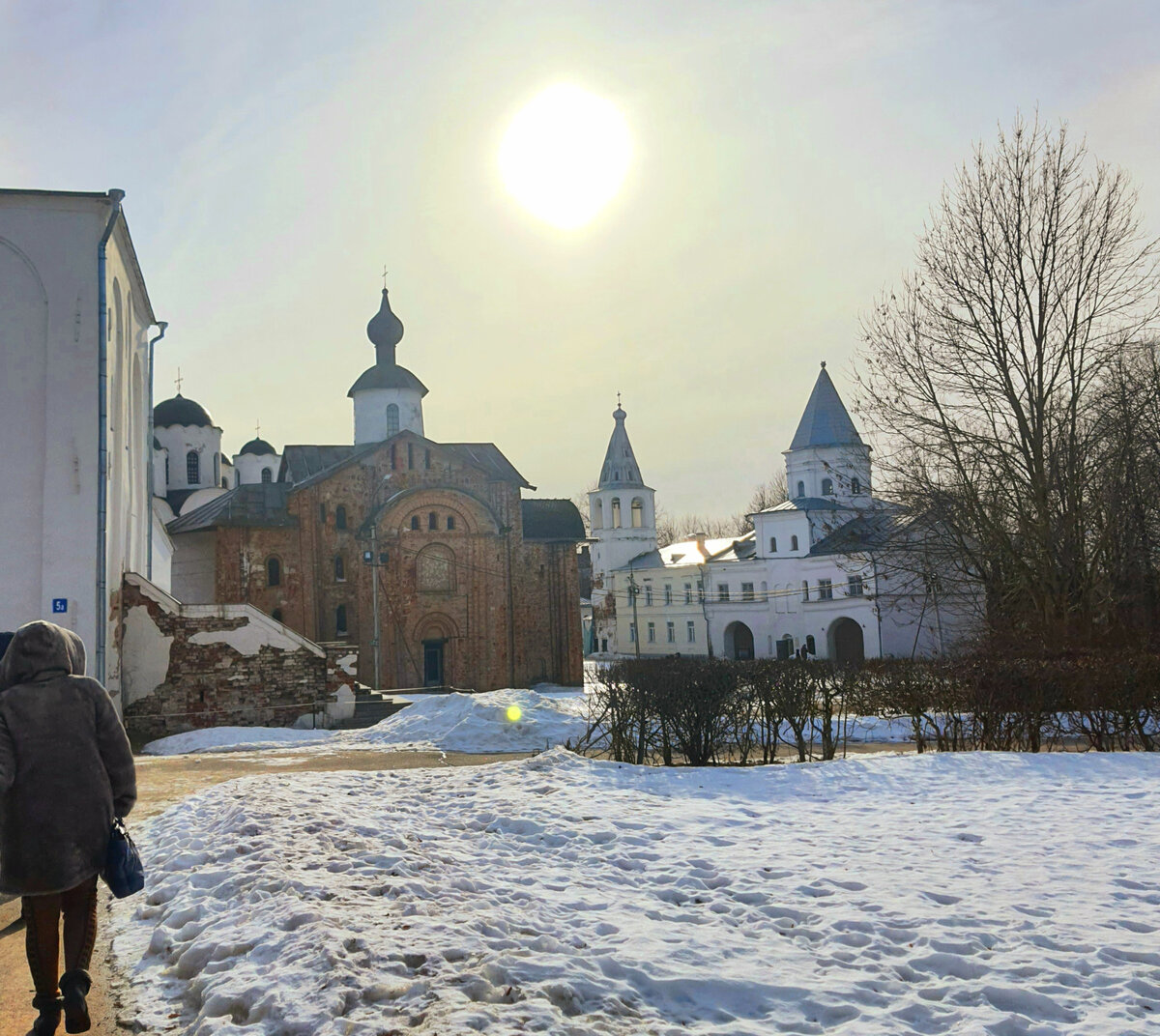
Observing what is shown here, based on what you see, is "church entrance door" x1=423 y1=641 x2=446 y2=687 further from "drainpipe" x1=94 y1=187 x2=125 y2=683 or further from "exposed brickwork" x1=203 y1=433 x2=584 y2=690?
"drainpipe" x1=94 y1=187 x2=125 y2=683

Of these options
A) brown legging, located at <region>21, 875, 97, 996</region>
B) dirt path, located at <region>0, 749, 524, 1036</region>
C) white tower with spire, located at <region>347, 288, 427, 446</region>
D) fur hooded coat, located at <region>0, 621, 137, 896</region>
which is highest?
white tower with spire, located at <region>347, 288, 427, 446</region>

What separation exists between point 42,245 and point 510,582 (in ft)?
70.3

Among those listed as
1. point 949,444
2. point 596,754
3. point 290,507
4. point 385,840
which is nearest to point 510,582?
point 290,507

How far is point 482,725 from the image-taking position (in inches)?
616

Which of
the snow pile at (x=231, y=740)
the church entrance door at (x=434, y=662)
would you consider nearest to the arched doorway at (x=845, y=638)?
the church entrance door at (x=434, y=662)

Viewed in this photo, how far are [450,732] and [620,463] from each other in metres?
45.1

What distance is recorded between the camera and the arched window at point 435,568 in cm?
3378

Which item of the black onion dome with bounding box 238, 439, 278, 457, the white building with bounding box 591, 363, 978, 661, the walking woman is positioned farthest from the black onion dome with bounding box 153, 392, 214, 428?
the walking woman

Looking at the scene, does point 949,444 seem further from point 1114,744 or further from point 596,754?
point 596,754

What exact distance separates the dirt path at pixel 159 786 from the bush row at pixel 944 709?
2.78 metres

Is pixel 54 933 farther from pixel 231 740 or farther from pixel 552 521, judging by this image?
pixel 552 521

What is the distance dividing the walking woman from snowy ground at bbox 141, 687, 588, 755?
10177 millimetres

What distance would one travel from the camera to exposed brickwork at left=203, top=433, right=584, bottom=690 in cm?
3238

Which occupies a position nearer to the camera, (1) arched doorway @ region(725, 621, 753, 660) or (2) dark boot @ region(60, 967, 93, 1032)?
(2) dark boot @ region(60, 967, 93, 1032)
